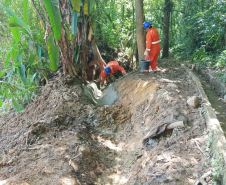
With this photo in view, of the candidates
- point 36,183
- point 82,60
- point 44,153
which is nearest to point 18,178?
point 36,183

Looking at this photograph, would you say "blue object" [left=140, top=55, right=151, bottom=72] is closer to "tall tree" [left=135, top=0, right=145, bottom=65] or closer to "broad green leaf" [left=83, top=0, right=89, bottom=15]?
"tall tree" [left=135, top=0, right=145, bottom=65]

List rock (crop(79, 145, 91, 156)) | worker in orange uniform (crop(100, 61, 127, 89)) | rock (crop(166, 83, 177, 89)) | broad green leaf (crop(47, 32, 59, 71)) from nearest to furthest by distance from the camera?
rock (crop(79, 145, 91, 156)) < rock (crop(166, 83, 177, 89)) < broad green leaf (crop(47, 32, 59, 71)) < worker in orange uniform (crop(100, 61, 127, 89))

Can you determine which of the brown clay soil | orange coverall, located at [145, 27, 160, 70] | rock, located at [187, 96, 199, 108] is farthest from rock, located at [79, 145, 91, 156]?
orange coverall, located at [145, 27, 160, 70]

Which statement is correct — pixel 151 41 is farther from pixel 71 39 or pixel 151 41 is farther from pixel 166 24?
pixel 166 24

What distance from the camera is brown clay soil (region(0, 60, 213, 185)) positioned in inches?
106

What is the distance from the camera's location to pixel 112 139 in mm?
4422

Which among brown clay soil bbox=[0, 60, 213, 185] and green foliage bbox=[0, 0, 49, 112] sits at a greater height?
green foliage bbox=[0, 0, 49, 112]

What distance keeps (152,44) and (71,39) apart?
2.74m

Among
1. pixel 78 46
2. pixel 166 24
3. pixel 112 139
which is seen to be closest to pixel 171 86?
pixel 112 139

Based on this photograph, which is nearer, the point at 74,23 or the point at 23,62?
the point at 74,23

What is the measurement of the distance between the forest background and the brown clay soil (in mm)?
948

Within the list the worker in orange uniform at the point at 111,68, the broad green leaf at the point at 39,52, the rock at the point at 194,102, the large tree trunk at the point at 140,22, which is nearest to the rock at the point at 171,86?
the rock at the point at 194,102

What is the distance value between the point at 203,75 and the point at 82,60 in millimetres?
4587

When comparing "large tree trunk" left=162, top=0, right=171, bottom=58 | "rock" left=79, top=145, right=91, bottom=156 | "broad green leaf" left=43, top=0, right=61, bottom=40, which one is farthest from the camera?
"large tree trunk" left=162, top=0, right=171, bottom=58
